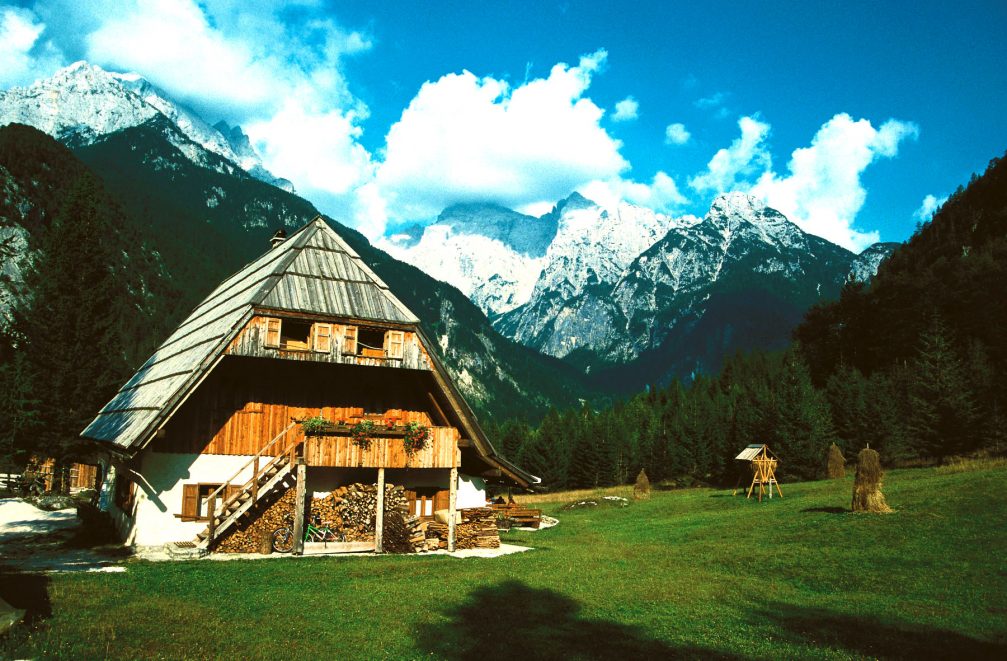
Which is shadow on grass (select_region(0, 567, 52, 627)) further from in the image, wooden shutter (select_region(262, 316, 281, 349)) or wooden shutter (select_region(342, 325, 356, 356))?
wooden shutter (select_region(342, 325, 356, 356))

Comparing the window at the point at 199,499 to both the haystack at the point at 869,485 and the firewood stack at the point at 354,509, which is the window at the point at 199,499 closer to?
the firewood stack at the point at 354,509

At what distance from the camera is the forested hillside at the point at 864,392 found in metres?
54.7

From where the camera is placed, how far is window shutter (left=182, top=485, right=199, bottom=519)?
875 inches

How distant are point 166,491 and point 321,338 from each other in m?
7.13

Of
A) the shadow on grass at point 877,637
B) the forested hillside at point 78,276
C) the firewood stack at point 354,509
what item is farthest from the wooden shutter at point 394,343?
the shadow on grass at point 877,637

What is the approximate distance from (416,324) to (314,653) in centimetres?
1660

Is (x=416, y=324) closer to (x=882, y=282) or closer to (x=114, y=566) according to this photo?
(x=114, y=566)

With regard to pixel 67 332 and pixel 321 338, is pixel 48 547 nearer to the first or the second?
pixel 321 338

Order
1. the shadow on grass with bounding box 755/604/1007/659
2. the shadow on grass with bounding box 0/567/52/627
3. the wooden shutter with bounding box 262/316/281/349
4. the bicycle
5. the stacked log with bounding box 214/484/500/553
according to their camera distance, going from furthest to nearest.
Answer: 1. the wooden shutter with bounding box 262/316/281/349
2. the stacked log with bounding box 214/484/500/553
3. the bicycle
4. the shadow on grass with bounding box 0/567/52/627
5. the shadow on grass with bounding box 755/604/1007/659

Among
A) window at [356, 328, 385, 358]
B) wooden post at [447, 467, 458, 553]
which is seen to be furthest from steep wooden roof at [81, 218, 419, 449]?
wooden post at [447, 467, 458, 553]

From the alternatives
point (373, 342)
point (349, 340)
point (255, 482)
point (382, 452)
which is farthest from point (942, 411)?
point (255, 482)

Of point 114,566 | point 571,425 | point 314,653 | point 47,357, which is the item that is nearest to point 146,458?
point 114,566

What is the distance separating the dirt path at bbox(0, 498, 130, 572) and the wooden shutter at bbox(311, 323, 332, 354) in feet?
28.7

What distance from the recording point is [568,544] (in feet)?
89.1
